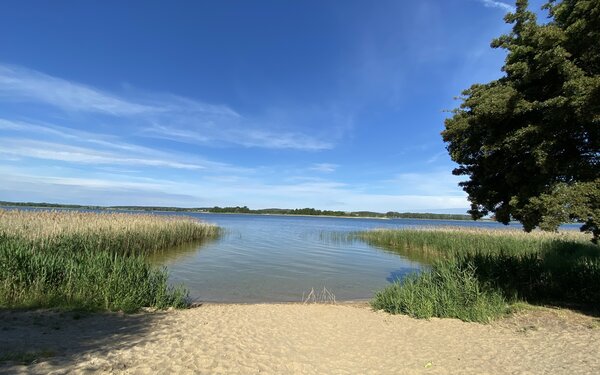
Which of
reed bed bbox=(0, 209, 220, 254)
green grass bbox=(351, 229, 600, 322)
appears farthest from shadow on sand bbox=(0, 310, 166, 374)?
green grass bbox=(351, 229, 600, 322)

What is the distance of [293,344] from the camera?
276 inches

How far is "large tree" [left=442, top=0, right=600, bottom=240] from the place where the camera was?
7133 millimetres

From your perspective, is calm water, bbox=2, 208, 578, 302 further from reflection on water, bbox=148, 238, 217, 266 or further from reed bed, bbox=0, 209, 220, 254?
reed bed, bbox=0, 209, 220, 254

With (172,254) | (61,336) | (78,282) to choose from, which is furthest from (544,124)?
(172,254)

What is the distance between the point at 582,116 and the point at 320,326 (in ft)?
21.8

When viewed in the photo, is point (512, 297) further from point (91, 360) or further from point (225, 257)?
point (225, 257)

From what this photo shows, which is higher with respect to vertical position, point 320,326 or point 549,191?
point 549,191

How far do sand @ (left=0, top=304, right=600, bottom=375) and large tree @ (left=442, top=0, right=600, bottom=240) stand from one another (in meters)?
2.21

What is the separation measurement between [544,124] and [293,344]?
6824 millimetres

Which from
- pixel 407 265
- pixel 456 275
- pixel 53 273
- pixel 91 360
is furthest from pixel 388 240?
pixel 91 360

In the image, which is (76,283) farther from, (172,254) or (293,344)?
(172,254)

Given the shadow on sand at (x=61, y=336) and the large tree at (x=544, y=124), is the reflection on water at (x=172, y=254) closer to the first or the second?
the shadow on sand at (x=61, y=336)

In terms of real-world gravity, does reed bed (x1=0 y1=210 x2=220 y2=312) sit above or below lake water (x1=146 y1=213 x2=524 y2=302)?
above

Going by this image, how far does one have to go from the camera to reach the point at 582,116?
265 inches
